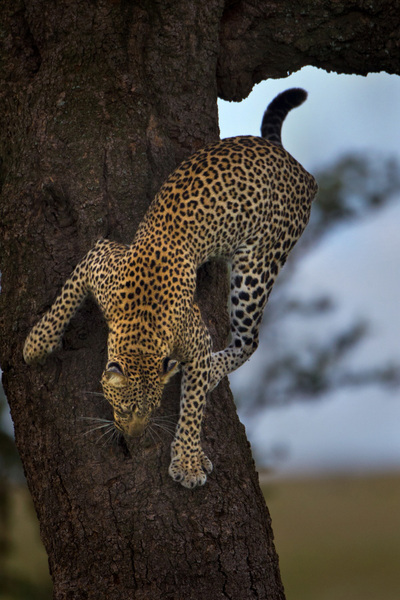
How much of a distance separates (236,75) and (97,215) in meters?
1.74

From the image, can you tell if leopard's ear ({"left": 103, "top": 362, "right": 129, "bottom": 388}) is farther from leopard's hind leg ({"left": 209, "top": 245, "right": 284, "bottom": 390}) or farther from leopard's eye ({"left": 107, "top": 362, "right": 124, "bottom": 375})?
leopard's hind leg ({"left": 209, "top": 245, "right": 284, "bottom": 390})

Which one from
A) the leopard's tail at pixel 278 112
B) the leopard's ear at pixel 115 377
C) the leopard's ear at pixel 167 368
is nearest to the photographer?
the leopard's ear at pixel 115 377

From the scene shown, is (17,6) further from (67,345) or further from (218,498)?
(218,498)

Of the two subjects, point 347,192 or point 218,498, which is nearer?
point 218,498

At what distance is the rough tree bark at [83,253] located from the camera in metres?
4.37

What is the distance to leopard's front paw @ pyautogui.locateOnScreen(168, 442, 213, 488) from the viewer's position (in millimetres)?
4297

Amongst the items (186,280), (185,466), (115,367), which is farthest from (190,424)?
(186,280)

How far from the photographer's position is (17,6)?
5066mm

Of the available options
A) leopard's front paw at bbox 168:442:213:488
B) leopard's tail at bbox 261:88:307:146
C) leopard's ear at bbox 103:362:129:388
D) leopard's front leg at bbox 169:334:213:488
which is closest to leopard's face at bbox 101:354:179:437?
leopard's ear at bbox 103:362:129:388

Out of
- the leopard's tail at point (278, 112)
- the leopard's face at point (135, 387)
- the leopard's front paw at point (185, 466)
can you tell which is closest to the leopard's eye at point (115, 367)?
the leopard's face at point (135, 387)

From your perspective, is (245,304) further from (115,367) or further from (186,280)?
(115,367)

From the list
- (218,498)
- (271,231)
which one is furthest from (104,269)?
(218,498)

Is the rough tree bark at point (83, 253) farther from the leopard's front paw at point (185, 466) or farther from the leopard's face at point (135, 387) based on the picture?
the leopard's face at point (135, 387)

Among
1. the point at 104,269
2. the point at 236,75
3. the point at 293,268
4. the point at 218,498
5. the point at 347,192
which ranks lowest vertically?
the point at 218,498
